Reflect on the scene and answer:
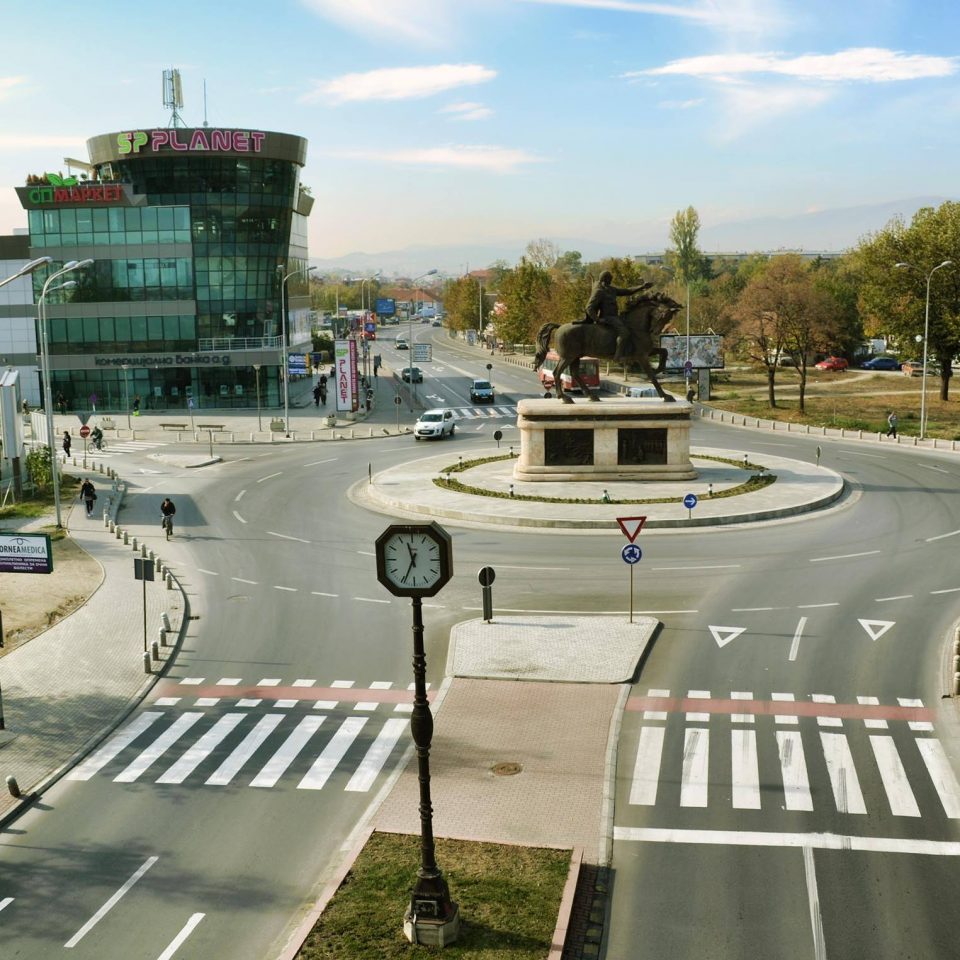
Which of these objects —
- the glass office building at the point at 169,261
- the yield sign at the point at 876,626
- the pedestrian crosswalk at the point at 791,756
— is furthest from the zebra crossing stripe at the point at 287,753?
the glass office building at the point at 169,261

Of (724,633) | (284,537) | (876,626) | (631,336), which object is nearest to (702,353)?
(631,336)

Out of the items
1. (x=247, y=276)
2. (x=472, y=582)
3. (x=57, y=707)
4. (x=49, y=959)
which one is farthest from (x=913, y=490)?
(x=247, y=276)

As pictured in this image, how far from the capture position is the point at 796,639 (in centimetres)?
2630

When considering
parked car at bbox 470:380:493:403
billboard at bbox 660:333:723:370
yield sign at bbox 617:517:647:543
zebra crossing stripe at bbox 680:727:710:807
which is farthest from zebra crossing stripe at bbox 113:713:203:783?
billboard at bbox 660:333:723:370

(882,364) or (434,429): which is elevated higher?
(882,364)

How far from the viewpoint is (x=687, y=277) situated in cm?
16400

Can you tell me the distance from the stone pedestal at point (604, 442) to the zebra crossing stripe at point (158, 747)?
85.3 feet

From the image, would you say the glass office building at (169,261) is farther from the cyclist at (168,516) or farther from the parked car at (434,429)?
the cyclist at (168,516)

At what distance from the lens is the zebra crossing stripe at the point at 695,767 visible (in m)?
18.1

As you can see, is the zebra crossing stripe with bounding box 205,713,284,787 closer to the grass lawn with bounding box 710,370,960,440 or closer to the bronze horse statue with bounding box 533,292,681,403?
the bronze horse statue with bounding box 533,292,681,403

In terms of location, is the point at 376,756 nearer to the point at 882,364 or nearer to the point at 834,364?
the point at 834,364

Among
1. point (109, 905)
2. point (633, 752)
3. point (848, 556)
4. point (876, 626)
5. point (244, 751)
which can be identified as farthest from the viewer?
point (848, 556)

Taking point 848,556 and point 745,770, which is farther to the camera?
point 848,556

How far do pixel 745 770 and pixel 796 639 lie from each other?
7.90 m
